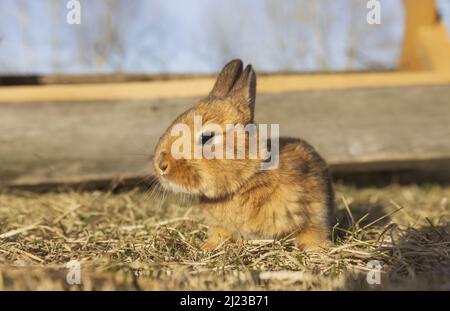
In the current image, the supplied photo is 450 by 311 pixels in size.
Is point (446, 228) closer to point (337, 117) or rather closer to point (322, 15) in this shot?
point (337, 117)

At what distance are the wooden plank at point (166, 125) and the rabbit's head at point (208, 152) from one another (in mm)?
1586

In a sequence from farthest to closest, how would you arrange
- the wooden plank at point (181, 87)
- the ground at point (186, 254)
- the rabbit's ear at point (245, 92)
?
the wooden plank at point (181, 87)
the rabbit's ear at point (245, 92)
the ground at point (186, 254)

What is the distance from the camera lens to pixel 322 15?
21.4ft

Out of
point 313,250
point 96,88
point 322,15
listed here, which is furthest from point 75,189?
point 322,15

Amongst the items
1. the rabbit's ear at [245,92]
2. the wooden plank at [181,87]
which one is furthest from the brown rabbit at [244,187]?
the wooden plank at [181,87]

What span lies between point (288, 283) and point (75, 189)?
10.3 ft

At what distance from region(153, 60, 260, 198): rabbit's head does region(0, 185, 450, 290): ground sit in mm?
342

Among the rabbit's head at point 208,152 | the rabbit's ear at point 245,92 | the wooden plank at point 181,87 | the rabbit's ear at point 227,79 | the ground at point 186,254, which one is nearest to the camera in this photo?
the ground at point 186,254

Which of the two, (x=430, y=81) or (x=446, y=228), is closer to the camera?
(x=446, y=228)

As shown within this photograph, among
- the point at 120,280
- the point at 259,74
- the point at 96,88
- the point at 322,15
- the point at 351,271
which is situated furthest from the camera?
the point at 322,15

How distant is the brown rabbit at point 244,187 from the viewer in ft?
9.29

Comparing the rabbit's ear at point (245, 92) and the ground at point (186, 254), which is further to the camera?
the rabbit's ear at point (245, 92)

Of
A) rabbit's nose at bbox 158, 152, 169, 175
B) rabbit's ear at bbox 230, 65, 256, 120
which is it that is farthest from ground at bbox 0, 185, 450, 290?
rabbit's ear at bbox 230, 65, 256, 120

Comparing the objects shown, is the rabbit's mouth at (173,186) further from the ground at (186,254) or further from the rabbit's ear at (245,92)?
the rabbit's ear at (245,92)
